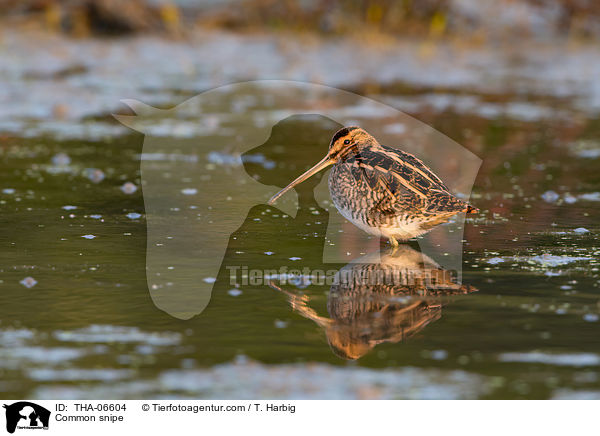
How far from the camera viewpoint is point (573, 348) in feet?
15.5

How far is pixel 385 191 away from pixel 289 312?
1415 millimetres

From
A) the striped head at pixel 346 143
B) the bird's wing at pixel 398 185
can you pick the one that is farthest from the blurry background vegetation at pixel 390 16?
the bird's wing at pixel 398 185

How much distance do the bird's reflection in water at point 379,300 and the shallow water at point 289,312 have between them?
16mm

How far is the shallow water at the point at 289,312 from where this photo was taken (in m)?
4.32

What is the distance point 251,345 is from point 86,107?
7.96 metres

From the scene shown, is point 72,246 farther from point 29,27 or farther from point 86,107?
point 29,27
